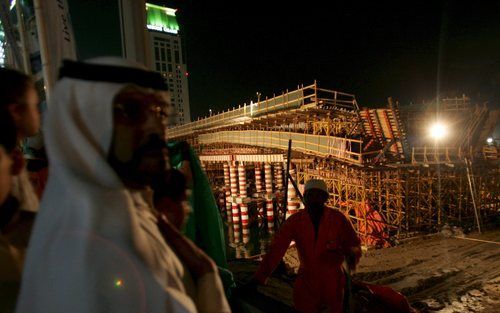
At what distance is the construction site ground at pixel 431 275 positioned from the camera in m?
3.86

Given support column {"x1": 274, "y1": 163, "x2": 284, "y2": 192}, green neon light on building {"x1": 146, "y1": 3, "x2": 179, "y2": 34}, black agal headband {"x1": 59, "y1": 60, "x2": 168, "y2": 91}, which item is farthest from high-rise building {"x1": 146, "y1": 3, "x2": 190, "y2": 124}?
black agal headband {"x1": 59, "y1": 60, "x2": 168, "y2": 91}

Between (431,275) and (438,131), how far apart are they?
9140mm

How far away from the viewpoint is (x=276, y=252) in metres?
3.26

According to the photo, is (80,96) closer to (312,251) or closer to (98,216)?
(98,216)

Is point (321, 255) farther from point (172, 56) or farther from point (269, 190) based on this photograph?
point (172, 56)

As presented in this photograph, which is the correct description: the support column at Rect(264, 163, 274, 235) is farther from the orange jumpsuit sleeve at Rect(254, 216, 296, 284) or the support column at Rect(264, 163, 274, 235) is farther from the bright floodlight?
the orange jumpsuit sleeve at Rect(254, 216, 296, 284)

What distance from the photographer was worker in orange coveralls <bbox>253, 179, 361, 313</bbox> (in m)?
3.46

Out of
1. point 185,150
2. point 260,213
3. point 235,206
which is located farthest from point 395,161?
point 185,150

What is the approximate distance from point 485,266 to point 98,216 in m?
9.44

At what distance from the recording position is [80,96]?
0.94 m

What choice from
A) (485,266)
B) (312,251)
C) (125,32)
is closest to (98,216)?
(125,32)

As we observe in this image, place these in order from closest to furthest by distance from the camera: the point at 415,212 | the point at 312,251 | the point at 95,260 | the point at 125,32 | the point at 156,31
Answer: the point at 95,260 → the point at 125,32 → the point at 312,251 → the point at 415,212 → the point at 156,31

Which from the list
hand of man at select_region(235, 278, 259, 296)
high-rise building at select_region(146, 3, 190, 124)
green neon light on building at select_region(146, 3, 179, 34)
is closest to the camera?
hand of man at select_region(235, 278, 259, 296)

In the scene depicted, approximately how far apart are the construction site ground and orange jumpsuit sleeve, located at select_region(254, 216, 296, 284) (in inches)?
7.9
